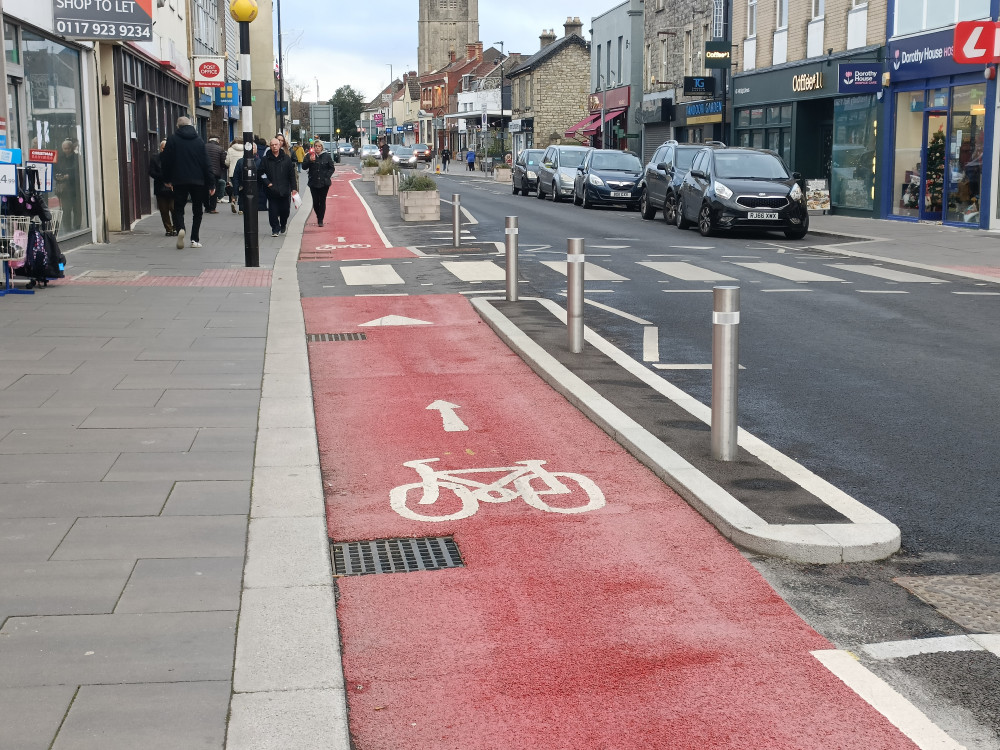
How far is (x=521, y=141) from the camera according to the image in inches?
3487

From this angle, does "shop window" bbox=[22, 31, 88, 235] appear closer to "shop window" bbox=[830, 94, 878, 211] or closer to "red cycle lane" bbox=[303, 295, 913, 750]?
"red cycle lane" bbox=[303, 295, 913, 750]

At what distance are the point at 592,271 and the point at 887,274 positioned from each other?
395cm

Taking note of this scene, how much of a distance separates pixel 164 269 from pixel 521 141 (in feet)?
244

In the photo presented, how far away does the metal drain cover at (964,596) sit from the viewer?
421 centimetres

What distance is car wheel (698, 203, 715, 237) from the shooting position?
23.3m

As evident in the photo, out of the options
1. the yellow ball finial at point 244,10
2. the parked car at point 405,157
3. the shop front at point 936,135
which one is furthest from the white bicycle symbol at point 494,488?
the parked car at point 405,157

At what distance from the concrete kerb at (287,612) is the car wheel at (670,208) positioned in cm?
1997

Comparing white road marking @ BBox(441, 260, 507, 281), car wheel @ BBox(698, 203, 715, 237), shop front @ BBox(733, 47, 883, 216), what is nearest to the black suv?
car wheel @ BBox(698, 203, 715, 237)

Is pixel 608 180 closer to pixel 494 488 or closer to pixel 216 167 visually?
pixel 216 167

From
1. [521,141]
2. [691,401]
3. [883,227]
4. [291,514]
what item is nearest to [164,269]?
[691,401]

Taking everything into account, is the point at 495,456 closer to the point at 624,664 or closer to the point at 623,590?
the point at 623,590

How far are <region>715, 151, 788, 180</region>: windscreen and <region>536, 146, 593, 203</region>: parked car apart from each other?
12.9 meters

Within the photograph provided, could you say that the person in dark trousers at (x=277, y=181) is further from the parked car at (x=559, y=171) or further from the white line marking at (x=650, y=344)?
the parked car at (x=559, y=171)

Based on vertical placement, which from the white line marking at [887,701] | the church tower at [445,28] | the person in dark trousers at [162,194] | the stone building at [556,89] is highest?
the church tower at [445,28]
